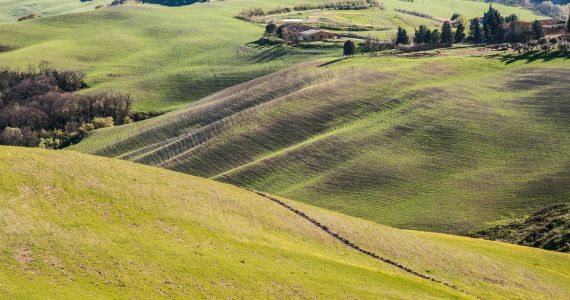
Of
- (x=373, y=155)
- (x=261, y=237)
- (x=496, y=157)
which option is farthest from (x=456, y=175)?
(x=261, y=237)

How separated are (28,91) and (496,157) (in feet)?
417

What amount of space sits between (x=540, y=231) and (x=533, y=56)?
65.3 m

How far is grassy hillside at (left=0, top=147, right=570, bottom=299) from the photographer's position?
137 feet

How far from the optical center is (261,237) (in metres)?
53.9

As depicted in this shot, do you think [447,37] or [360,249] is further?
[447,37]

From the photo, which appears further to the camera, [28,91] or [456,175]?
[28,91]

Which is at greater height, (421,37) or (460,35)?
(460,35)

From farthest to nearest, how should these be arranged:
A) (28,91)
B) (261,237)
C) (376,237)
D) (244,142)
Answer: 1. (28,91)
2. (244,142)
3. (376,237)
4. (261,237)

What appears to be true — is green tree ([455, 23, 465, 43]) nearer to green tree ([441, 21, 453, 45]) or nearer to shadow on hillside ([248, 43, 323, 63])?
green tree ([441, 21, 453, 45])

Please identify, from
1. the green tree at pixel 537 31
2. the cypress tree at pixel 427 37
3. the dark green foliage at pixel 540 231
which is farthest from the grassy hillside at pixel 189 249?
the cypress tree at pixel 427 37

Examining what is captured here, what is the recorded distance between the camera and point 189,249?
47.5 metres

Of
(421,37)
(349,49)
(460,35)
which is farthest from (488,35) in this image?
(349,49)

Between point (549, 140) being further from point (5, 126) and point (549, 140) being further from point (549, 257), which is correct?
point (5, 126)

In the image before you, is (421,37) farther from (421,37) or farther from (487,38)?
(487,38)
